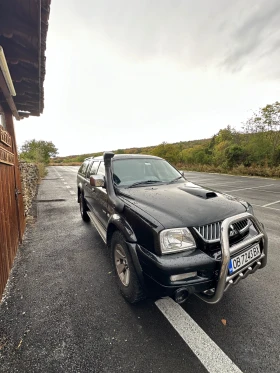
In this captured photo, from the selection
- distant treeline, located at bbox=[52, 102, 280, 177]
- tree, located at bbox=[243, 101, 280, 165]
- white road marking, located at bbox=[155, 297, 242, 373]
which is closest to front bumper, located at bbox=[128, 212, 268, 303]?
white road marking, located at bbox=[155, 297, 242, 373]

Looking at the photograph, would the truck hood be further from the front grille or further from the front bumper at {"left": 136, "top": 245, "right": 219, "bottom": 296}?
the front bumper at {"left": 136, "top": 245, "right": 219, "bottom": 296}

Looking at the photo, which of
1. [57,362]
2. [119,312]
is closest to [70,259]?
[119,312]

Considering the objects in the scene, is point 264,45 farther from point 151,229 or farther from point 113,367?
point 113,367

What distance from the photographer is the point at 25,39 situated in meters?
2.60

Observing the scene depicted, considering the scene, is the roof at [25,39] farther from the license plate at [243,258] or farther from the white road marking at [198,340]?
the white road marking at [198,340]

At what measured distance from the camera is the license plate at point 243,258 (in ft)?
5.90

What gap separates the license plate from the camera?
1798mm

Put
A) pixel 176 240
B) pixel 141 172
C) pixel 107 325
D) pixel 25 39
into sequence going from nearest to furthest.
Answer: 1. pixel 176 240
2. pixel 107 325
3. pixel 25 39
4. pixel 141 172

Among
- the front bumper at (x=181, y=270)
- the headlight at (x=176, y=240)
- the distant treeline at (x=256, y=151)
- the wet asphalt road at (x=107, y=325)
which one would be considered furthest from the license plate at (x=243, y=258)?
the distant treeline at (x=256, y=151)

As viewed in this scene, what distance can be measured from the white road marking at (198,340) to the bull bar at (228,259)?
354 millimetres

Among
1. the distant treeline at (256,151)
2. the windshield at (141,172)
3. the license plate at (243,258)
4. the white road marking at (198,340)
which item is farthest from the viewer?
the distant treeline at (256,151)

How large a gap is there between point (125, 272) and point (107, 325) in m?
0.58

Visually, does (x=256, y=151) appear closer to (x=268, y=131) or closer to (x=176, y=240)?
(x=268, y=131)

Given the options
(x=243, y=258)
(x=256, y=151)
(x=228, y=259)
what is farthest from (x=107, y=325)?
(x=256, y=151)
